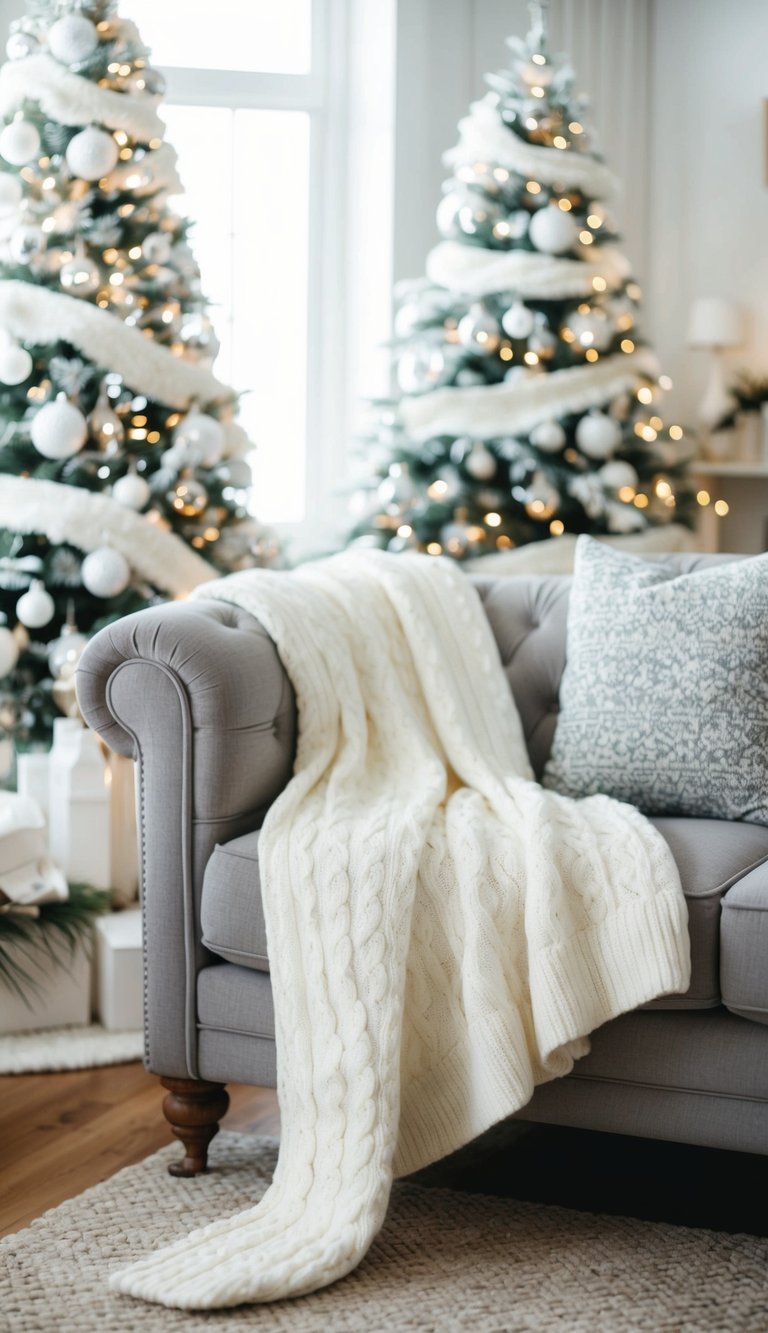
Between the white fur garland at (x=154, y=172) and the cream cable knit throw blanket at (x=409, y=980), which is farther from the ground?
the white fur garland at (x=154, y=172)

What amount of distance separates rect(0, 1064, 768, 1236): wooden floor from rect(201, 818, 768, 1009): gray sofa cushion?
0.38 m

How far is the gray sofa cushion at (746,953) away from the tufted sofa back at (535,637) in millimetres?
680

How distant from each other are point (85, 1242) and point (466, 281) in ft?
8.66

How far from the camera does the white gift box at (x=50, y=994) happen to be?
2674 millimetres

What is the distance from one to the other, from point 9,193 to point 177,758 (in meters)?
1.55

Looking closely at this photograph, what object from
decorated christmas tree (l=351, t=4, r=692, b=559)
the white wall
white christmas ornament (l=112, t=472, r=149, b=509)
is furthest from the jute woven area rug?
the white wall

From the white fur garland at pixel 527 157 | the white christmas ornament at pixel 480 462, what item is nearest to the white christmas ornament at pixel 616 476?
the white christmas ornament at pixel 480 462

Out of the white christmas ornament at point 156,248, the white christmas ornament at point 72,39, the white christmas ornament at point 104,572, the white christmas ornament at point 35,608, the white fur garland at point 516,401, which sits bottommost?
the white christmas ornament at point 35,608

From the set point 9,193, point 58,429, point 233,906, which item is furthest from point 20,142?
point 233,906

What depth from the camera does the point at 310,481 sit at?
460cm

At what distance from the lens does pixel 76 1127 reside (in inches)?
89.8

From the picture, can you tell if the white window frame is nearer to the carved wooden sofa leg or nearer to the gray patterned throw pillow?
the gray patterned throw pillow

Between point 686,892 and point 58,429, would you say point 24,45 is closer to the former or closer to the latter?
point 58,429

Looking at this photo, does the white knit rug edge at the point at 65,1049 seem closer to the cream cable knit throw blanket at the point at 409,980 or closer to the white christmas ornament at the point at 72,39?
the cream cable knit throw blanket at the point at 409,980
